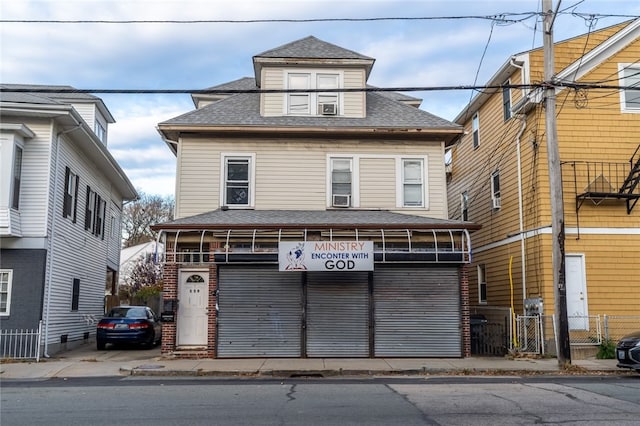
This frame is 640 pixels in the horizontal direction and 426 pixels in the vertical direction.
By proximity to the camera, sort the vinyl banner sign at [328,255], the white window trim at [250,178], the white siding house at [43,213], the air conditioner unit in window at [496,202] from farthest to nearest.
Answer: the air conditioner unit in window at [496,202]
the white window trim at [250,178]
the white siding house at [43,213]
the vinyl banner sign at [328,255]

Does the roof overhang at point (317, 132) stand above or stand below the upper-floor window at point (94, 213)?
above

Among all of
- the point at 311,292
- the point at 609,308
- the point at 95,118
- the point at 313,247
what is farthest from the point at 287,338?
the point at 95,118

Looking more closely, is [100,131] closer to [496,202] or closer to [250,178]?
[250,178]

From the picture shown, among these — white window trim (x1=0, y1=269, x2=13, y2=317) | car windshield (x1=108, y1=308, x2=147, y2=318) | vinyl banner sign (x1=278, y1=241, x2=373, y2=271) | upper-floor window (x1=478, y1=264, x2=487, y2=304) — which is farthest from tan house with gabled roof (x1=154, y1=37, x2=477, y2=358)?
upper-floor window (x1=478, y1=264, x2=487, y2=304)

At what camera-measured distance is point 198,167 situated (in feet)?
61.2

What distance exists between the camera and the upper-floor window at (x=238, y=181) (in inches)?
733

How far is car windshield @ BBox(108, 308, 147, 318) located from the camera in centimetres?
2016

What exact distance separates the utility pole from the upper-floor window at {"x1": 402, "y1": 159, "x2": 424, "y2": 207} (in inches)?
190

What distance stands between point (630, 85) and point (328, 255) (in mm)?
11174

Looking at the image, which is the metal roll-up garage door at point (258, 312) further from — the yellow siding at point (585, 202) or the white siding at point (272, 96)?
the yellow siding at point (585, 202)

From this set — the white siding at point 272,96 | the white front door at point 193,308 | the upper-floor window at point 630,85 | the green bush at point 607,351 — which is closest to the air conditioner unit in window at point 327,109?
the white siding at point 272,96

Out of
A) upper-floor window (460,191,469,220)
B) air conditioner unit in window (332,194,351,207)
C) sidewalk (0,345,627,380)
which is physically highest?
upper-floor window (460,191,469,220)

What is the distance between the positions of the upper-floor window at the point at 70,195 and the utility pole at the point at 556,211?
1520 cm

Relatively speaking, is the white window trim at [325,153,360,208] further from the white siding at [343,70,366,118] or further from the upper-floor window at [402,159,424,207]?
the white siding at [343,70,366,118]
